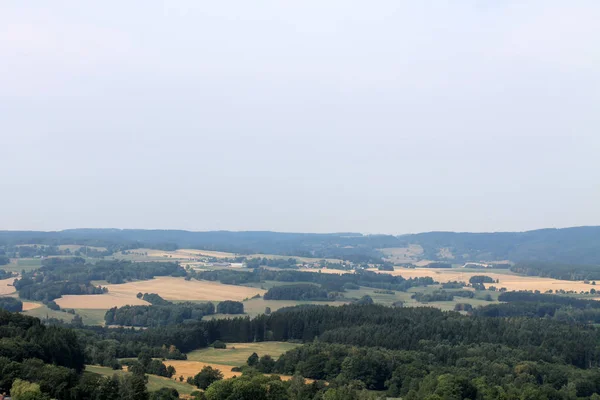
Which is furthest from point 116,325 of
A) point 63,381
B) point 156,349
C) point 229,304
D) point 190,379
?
point 63,381

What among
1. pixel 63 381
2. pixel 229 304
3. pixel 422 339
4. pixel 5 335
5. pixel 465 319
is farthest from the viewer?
pixel 229 304

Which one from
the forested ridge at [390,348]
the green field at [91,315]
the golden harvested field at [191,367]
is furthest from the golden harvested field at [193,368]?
the green field at [91,315]

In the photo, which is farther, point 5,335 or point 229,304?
point 229,304

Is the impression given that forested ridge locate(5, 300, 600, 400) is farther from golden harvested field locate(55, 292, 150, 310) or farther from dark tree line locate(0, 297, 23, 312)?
golden harvested field locate(55, 292, 150, 310)

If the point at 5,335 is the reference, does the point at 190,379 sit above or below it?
below

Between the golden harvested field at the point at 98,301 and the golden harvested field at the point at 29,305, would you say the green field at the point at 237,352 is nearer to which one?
the golden harvested field at the point at 98,301

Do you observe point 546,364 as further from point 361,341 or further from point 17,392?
point 17,392

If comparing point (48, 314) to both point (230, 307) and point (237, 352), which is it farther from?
point (237, 352)
